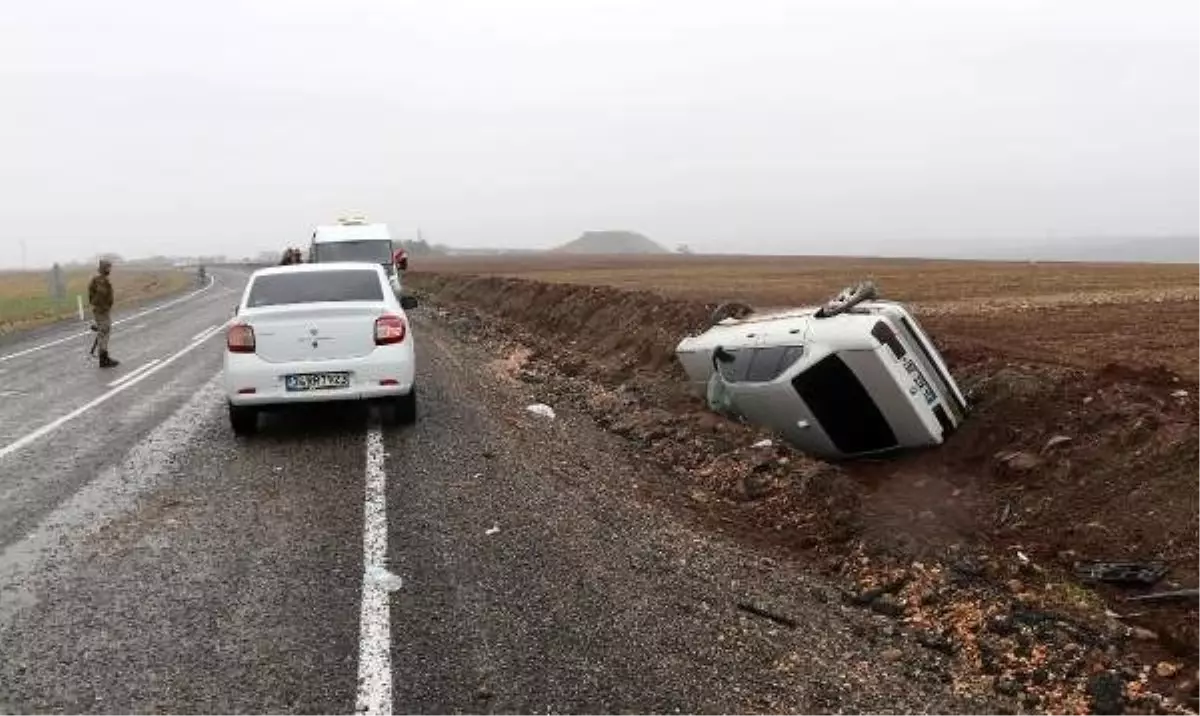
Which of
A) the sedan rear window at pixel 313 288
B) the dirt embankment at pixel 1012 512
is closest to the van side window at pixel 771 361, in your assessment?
the dirt embankment at pixel 1012 512

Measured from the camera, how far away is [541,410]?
1101 centimetres

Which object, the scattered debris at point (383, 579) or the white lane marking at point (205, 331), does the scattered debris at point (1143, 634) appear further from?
the white lane marking at point (205, 331)

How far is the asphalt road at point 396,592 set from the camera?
162 inches

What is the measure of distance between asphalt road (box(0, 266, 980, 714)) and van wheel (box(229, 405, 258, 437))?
0.52 feet

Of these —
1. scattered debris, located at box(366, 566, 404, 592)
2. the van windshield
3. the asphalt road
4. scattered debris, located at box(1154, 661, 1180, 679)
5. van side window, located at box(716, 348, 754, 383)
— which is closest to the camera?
the asphalt road

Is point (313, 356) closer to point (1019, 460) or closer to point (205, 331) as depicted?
point (1019, 460)

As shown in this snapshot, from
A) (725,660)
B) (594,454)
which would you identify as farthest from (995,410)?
(725,660)

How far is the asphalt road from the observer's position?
13.5 feet

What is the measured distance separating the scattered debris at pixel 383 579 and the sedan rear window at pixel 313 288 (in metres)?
4.74

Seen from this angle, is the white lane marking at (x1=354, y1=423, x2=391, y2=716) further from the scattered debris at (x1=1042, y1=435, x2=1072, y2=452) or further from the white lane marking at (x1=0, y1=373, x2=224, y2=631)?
the scattered debris at (x1=1042, y1=435, x2=1072, y2=452)

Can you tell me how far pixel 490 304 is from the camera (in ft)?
101

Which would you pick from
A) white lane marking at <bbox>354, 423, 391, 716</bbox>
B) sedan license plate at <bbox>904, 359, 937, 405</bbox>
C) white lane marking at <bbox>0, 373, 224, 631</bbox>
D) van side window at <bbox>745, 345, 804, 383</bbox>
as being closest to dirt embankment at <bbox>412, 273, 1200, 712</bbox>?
sedan license plate at <bbox>904, 359, 937, 405</bbox>

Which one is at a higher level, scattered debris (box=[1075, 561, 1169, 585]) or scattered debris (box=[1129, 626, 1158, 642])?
scattered debris (box=[1075, 561, 1169, 585])

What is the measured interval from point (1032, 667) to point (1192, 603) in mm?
1157
